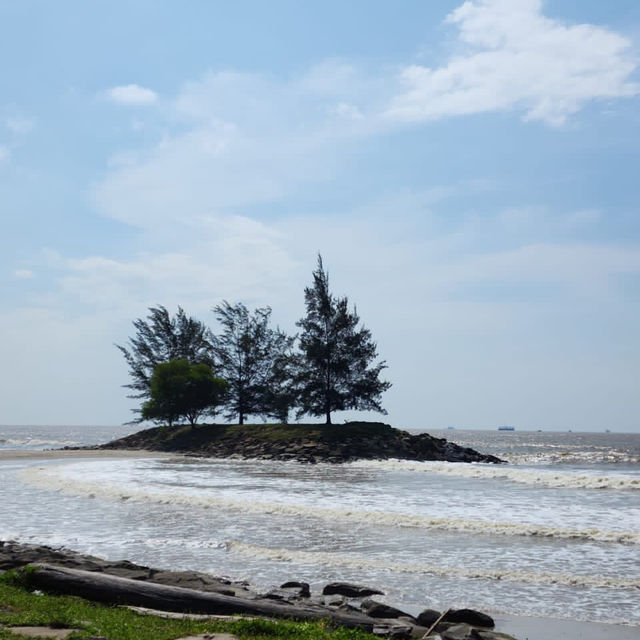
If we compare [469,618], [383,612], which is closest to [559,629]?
[469,618]

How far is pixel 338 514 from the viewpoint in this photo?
816 inches

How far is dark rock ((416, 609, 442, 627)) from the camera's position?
963cm

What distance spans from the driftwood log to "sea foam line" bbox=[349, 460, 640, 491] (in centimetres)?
2327

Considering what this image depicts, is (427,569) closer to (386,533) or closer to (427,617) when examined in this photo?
(427,617)

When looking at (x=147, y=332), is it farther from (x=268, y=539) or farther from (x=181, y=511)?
(x=268, y=539)

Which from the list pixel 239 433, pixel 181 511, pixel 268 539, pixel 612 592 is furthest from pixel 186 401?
pixel 612 592

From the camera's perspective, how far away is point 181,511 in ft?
71.8

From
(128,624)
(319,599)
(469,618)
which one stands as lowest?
(319,599)

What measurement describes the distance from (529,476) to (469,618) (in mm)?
26686

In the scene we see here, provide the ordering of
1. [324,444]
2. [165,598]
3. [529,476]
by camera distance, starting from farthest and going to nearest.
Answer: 1. [324,444]
2. [529,476]
3. [165,598]

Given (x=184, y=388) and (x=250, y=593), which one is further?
(x=184, y=388)

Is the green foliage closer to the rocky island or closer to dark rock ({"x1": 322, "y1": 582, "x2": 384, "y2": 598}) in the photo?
the rocky island

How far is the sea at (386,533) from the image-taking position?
12.2 meters

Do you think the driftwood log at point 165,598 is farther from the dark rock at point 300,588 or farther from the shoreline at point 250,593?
the dark rock at point 300,588
